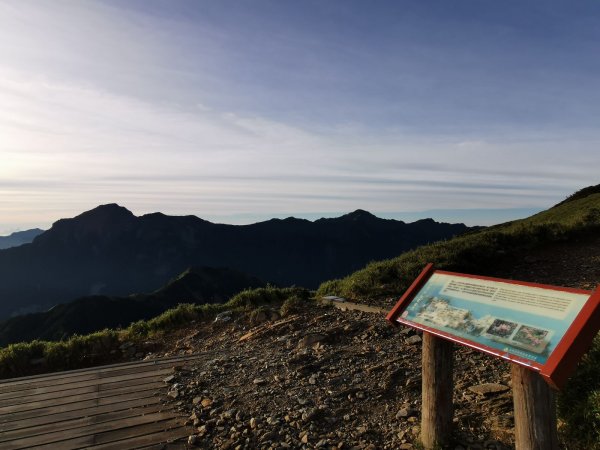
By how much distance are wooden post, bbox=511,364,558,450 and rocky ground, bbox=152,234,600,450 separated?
955 millimetres

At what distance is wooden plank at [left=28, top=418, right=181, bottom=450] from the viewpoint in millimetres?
5457

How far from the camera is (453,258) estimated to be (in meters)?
13.6

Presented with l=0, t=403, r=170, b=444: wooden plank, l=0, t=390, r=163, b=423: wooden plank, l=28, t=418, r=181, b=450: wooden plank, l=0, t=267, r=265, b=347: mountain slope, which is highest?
l=0, t=390, r=163, b=423: wooden plank

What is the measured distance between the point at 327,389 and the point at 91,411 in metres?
3.34

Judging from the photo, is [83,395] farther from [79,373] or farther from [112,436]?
[112,436]

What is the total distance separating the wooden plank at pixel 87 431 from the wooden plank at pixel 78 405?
660 mm

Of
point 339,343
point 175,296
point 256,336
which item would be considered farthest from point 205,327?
point 175,296

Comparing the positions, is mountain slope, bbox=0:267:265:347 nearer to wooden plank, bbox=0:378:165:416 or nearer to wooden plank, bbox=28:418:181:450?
wooden plank, bbox=0:378:165:416

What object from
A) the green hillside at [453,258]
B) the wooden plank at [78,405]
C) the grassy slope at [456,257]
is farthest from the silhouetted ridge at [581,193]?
the wooden plank at [78,405]

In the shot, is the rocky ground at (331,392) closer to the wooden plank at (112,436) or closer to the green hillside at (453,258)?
the wooden plank at (112,436)

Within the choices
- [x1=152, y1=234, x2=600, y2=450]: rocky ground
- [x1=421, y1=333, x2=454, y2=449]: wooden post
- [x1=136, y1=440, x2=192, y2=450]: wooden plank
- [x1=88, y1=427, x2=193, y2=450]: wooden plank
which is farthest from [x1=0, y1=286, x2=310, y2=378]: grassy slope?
[x1=421, y1=333, x2=454, y2=449]: wooden post

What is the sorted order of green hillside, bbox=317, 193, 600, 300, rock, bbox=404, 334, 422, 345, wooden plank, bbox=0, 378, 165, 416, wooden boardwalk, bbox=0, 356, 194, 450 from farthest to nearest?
green hillside, bbox=317, 193, 600, 300 < rock, bbox=404, 334, 422, 345 < wooden plank, bbox=0, 378, 165, 416 < wooden boardwalk, bbox=0, 356, 194, 450

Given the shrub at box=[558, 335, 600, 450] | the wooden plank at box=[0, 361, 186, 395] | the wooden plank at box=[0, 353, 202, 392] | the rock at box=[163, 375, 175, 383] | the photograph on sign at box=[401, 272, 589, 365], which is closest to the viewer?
the photograph on sign at box=[401, 272, 589, 365]

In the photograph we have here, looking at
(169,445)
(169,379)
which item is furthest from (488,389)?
(169,379)
